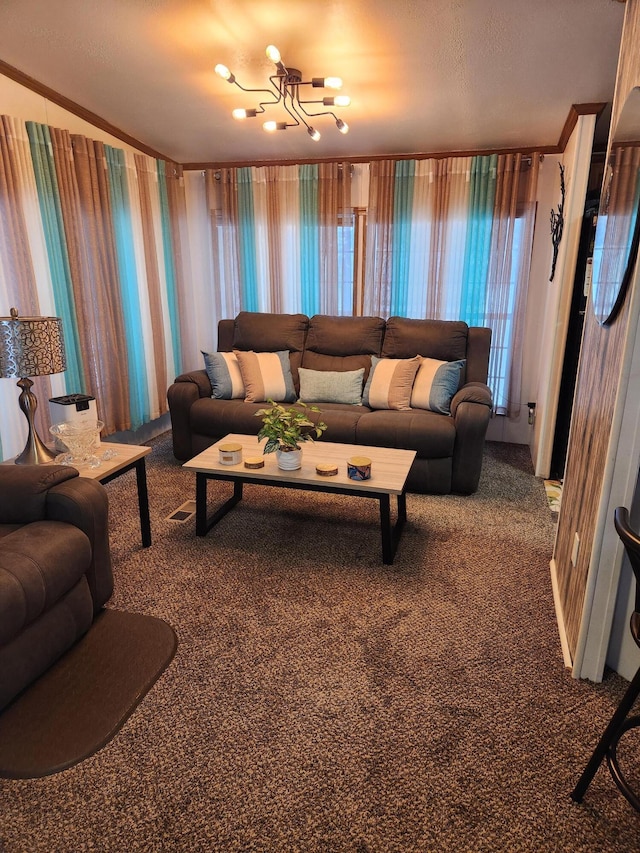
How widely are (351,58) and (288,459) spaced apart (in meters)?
2.10

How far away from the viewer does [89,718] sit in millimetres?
1686

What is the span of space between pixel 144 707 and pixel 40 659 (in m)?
0.37

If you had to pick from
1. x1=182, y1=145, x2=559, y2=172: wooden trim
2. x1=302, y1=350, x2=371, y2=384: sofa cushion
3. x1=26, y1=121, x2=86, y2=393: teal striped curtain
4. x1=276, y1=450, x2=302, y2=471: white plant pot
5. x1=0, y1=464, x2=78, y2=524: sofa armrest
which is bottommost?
x1=276, y1=450, x2=302, y2=471: white plant pot

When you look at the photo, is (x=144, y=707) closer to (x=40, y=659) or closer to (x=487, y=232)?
(x=40, y=659)

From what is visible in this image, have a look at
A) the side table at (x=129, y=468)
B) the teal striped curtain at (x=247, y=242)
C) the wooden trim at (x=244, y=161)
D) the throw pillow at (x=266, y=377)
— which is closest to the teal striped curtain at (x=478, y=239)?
the wooden trim at (x=244, y=161)

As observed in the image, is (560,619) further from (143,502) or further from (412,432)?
(143,502)

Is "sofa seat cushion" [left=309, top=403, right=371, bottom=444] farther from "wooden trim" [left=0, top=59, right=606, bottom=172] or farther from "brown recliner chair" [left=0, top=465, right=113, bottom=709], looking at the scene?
"wooden trim" [left=0, top=59, right=606, bottom=172]

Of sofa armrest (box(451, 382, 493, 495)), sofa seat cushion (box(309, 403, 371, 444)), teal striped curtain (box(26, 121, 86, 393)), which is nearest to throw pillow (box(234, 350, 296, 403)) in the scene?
sofa seat cushion (box(309, 403, 371, 444))

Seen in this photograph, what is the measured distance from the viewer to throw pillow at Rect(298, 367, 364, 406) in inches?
155

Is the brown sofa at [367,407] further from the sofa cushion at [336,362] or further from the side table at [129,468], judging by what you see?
the side table at [129,468]

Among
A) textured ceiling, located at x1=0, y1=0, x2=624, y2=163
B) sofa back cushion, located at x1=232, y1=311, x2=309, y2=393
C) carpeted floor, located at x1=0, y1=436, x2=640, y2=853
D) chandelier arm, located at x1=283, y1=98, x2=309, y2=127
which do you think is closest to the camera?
carpeted floor, located at x1=0, y1=436, x2=640, y2=853

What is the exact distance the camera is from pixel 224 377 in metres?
3.95

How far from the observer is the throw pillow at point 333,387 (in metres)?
3.94

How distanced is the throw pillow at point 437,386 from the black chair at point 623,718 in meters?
2.36
